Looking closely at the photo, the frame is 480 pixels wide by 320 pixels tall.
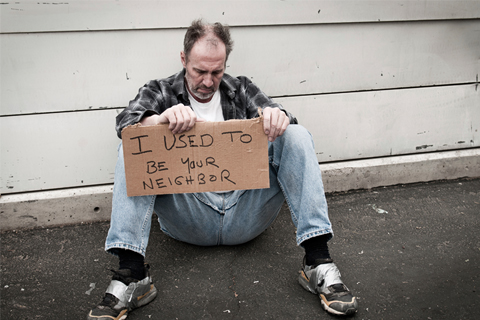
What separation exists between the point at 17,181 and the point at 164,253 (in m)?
1.11

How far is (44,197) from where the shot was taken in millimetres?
2391

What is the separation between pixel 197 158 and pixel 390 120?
1.81 metres

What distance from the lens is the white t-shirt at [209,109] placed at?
205cm

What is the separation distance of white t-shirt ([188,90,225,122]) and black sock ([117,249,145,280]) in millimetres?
824

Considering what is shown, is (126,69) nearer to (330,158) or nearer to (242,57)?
(242,57)

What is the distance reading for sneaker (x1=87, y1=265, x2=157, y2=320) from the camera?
4.94 feet

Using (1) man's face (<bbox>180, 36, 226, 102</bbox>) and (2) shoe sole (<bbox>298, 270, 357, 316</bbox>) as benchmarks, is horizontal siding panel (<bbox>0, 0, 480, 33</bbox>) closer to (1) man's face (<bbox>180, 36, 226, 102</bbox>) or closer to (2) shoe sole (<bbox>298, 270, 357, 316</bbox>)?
(1) man's face (<bbox>180, 36, 226, 102</bbox>)

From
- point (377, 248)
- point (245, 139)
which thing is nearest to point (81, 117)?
point (245, 139)

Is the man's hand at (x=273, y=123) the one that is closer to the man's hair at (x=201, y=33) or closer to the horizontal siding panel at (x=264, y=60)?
the man's hair at (x=201, y=33)

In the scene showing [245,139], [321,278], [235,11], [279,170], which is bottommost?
[321,278]

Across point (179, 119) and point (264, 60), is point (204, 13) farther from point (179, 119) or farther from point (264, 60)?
point (179, 119)

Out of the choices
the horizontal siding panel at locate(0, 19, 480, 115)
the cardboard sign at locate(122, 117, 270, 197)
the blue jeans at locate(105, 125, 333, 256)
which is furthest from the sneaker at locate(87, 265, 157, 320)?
the horizontal siding panel at locate(0, 19, 480, 115)

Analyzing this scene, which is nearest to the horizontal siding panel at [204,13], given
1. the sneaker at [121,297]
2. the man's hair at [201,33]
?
the man's hair at [201,33]

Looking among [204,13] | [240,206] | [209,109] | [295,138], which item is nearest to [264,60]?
[204,13]
